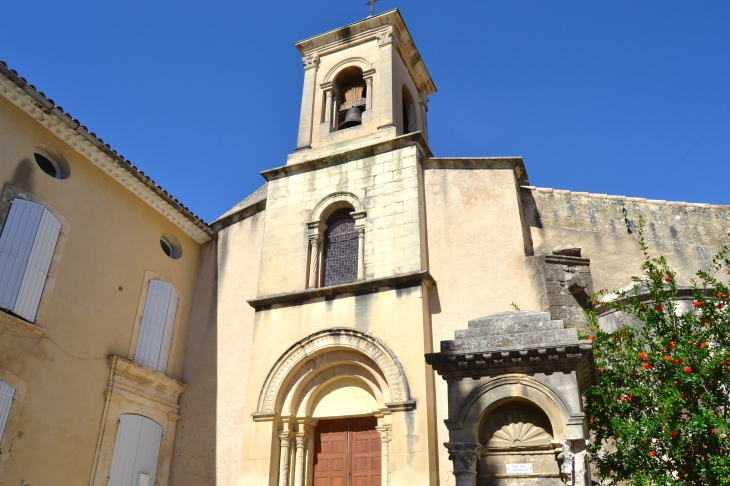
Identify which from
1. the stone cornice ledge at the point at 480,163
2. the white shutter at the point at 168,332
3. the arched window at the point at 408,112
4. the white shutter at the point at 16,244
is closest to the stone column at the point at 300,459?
the white shutter at the point at 168,332

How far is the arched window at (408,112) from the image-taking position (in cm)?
1498

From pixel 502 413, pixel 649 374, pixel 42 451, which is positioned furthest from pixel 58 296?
pixel 649 374

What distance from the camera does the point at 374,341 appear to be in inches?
398

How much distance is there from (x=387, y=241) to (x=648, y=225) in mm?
5507

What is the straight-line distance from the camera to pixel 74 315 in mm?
9781

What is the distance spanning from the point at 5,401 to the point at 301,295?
4992 millimetres

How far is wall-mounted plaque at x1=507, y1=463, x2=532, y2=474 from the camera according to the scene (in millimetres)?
6000

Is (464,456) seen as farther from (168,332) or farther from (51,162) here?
(51,162)

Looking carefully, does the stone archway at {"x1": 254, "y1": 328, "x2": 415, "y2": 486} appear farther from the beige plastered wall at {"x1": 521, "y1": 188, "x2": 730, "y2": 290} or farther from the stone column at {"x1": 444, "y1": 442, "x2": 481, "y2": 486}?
the beige plastered wall at {"x1": 521, "y1": 188, "x2": 730, "y2": 290}

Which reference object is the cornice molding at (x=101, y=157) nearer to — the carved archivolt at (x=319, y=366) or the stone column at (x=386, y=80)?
the carved archivolt at (x=319, y=366)

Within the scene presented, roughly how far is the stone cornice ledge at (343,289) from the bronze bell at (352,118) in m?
4.52

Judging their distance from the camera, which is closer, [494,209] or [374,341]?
[374,341]

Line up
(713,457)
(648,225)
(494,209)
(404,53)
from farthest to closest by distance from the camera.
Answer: (404,53)
(648,225)
(494,209)
(713,457)

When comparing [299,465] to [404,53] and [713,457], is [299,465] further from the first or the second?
[404,53]
